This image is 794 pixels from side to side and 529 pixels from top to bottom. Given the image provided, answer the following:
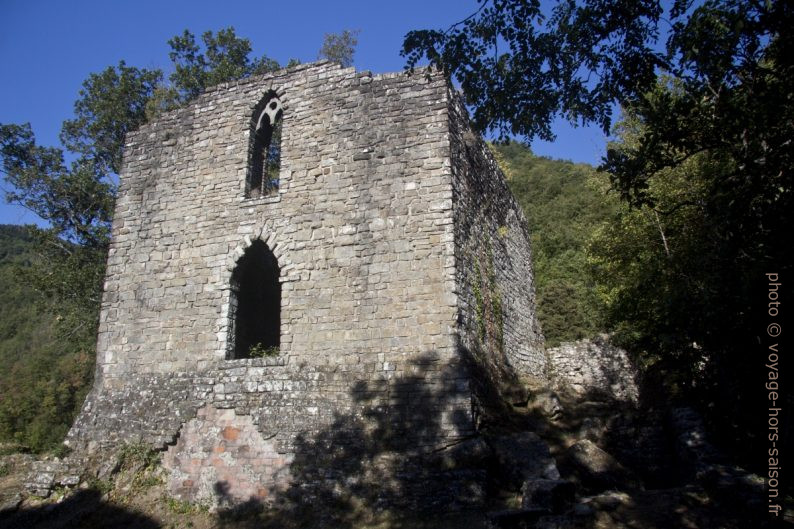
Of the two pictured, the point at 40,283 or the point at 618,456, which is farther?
the point at 40,283

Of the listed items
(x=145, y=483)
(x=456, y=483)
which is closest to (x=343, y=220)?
(x=456, y=483)

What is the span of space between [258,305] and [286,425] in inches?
166

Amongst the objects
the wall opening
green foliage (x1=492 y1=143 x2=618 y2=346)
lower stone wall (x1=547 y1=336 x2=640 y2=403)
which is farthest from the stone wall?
the wall opening

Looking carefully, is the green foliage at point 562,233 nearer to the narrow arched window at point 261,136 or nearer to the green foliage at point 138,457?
the narrow arched window at point 261,136

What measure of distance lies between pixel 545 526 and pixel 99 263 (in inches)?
697

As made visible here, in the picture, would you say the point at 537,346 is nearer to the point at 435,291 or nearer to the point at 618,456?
the point at 618,456

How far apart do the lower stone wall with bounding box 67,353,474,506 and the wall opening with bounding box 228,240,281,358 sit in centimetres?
141

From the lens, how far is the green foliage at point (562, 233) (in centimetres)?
1853

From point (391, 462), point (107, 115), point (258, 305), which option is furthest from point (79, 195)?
point (391, 462)

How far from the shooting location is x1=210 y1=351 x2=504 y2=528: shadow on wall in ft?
25.0

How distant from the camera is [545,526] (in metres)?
6.07

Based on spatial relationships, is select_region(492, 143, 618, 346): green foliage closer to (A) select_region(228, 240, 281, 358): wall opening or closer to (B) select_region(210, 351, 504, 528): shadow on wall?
(B) select_region(210, 351, 504, 528): shadow on wall

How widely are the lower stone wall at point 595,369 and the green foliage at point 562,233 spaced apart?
4.59 feet

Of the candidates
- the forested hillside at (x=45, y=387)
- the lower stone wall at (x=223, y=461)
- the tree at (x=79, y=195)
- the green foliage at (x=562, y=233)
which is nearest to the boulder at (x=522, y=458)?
the lower stone wall at (x=223, y=461)
